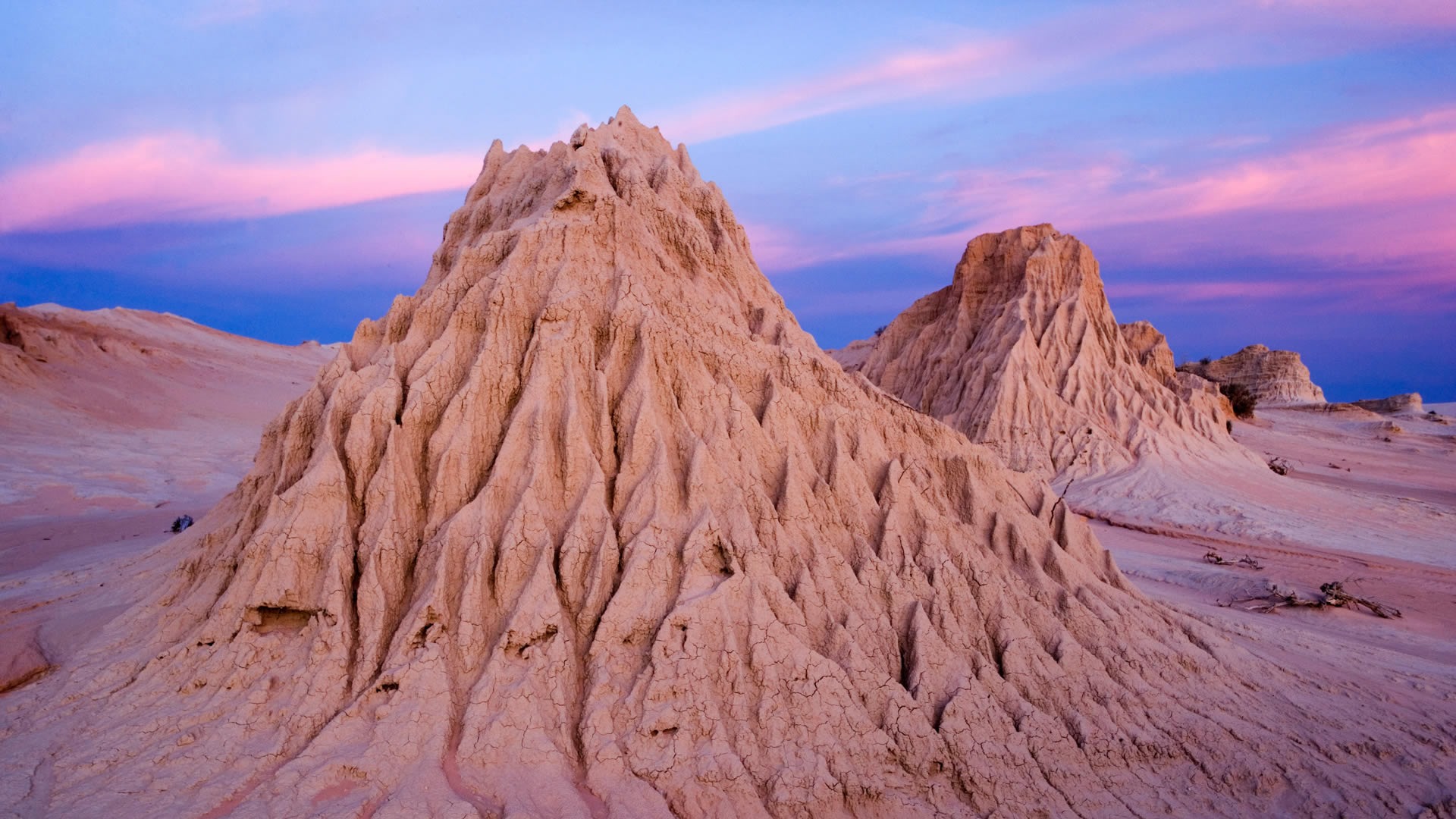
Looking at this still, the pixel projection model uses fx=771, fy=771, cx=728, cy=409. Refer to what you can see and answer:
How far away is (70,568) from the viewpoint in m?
11.0

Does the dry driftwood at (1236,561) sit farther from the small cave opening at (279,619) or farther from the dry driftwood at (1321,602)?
the small cave opening at (279,619)

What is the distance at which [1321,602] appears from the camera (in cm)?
1307

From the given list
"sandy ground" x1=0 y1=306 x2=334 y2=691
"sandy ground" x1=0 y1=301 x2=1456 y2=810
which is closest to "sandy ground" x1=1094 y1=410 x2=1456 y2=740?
"sandy ground" x1=0 y1=301 x2=1456 y2=810

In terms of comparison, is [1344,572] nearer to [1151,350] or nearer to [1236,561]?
[1236,561]

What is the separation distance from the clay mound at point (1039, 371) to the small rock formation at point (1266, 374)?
30.8 metres

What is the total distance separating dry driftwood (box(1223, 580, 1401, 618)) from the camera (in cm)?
1286

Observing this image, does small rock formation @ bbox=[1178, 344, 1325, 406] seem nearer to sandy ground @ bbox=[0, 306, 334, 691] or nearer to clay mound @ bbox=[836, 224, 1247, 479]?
clay mound @ bbox=[836, 224, 1247, 479]

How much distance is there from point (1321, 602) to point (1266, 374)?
189ft

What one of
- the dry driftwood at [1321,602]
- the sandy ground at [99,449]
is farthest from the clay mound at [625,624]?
the dry driftwood at [1321,602]

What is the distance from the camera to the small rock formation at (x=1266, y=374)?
58.5m

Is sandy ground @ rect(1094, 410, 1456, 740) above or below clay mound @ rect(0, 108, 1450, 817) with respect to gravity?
below

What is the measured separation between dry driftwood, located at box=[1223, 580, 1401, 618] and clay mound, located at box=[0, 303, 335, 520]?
23.5 metres

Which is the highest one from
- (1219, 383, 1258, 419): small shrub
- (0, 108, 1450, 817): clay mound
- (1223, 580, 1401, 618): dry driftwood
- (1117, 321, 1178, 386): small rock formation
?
(1117, 321, 1178, 386): small rock formation

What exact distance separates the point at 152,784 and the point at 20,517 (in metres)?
17.7
